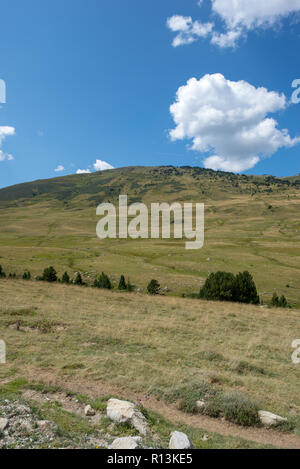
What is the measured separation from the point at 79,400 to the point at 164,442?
306 cm

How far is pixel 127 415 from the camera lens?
7.16 m

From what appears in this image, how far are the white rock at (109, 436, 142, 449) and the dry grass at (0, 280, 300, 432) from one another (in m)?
3.14

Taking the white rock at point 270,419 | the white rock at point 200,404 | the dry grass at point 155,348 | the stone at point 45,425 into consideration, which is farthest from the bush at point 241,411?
the stone at point 45,425

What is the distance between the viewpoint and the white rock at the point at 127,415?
6953mm

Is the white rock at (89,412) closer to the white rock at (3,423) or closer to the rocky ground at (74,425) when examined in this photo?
the rocky ground at (74,425)

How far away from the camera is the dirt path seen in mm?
7348

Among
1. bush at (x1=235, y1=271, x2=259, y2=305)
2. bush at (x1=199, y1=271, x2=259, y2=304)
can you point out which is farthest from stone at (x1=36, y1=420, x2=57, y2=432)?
bush at (x1=235, y1=271, x2=259, y2=305)

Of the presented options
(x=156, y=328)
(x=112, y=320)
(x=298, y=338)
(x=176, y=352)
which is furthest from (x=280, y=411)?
(x=112, y=320)

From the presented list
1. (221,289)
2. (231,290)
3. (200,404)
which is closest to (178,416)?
(200,404)

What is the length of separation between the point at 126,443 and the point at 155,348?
8098 mm

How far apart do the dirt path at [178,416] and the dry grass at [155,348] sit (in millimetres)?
365

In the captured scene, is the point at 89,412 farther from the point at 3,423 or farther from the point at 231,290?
the point at 231,290

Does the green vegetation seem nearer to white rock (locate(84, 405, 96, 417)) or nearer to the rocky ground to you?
the rocky ground
